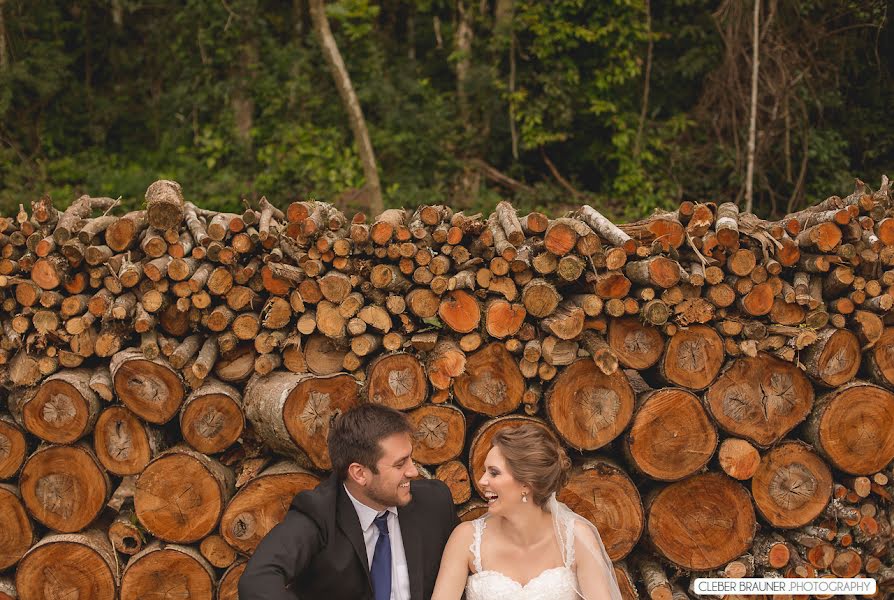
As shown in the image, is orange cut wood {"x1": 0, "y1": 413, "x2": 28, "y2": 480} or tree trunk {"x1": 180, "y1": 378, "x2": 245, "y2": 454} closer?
tree trunk {"x1": 180, "y1": 378, "x2": 245, "y2": 454}

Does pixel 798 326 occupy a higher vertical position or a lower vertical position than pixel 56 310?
lower

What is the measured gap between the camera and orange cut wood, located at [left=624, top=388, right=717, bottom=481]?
391 cm

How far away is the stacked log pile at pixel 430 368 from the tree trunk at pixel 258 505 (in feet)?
0.04

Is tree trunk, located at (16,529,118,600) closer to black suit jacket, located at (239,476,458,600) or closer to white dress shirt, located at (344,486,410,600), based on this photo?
black suit jacket, located at (239,476,458,600)

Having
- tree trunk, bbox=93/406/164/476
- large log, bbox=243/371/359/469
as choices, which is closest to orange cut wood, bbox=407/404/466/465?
large log, bbox=243/371/359/469

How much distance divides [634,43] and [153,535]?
29.0 ft

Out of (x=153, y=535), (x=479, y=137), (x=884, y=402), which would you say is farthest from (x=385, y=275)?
(x=479, y=137)

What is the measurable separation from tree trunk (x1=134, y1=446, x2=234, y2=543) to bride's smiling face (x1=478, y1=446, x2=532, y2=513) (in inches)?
62.8

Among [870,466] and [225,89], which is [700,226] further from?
[225,89]

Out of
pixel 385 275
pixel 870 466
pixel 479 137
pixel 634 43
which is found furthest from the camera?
pixel 479 137

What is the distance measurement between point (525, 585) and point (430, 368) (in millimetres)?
1174

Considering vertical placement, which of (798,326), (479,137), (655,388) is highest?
(798,326)

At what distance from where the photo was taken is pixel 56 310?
394 cm

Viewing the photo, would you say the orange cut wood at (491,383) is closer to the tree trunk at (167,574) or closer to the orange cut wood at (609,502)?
the orange cut wood at (609,502)
